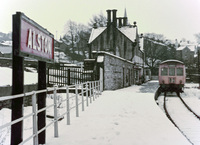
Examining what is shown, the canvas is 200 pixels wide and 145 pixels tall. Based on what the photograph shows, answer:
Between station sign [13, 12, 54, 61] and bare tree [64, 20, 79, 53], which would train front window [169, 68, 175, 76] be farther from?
bare tree [64, 20, 79, 53]

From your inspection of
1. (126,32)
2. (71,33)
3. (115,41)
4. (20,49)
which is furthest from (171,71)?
(71,33)

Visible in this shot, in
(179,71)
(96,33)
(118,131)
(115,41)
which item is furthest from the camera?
(96,33)

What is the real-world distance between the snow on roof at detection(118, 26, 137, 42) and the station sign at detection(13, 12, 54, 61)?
3253 cm

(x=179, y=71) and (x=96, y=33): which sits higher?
(x=96, y=33)

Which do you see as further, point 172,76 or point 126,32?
point 126,32

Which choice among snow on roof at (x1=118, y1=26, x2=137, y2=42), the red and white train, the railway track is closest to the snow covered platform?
the railway track

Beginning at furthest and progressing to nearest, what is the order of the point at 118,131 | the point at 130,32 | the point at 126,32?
the point at 130,32, the point at 126,32, the point at 118,131

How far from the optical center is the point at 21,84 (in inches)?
118

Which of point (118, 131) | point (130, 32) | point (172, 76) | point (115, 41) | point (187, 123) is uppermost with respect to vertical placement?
point (130, 32)

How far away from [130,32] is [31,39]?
34.7 meters

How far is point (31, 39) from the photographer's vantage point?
308 centimetres

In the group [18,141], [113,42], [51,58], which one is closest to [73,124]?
[51,58]

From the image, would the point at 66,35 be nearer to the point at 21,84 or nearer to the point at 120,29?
the point at 120,29

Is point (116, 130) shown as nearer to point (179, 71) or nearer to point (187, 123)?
point (187, 123)
